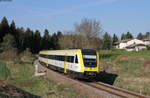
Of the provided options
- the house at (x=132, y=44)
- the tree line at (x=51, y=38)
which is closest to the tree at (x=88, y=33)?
the tree line at (x=51, y=38)

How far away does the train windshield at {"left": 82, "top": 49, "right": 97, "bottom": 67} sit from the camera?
67.3 ft

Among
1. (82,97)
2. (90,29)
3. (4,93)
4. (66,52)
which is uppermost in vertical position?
(90,29)

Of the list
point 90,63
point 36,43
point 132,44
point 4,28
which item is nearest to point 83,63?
point 90,63

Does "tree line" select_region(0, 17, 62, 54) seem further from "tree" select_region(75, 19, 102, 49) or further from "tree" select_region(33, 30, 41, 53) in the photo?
"tree" select_region(75, 19, 102, 49)

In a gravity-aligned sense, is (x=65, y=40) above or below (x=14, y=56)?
above

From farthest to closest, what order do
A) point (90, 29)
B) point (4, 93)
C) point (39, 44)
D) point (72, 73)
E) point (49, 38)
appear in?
point (49, 38) → point (39, 44) → point (90, 29) → point (72, 73) → point (4, 93)

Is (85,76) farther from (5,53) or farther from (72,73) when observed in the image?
(5,53)

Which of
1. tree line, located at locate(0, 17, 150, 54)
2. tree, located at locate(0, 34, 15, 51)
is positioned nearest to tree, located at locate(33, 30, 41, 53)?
tree line, located at locate(0, 17, 150, 54)

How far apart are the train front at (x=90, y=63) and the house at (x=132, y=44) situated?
3047 inches

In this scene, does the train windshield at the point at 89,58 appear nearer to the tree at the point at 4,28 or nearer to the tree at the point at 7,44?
the tree at the point at 7,44

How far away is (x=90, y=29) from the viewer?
55.3 metres

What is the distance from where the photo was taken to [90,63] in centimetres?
2064

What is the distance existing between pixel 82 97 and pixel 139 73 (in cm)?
1179

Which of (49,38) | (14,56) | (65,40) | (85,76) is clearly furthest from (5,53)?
(49,38)
